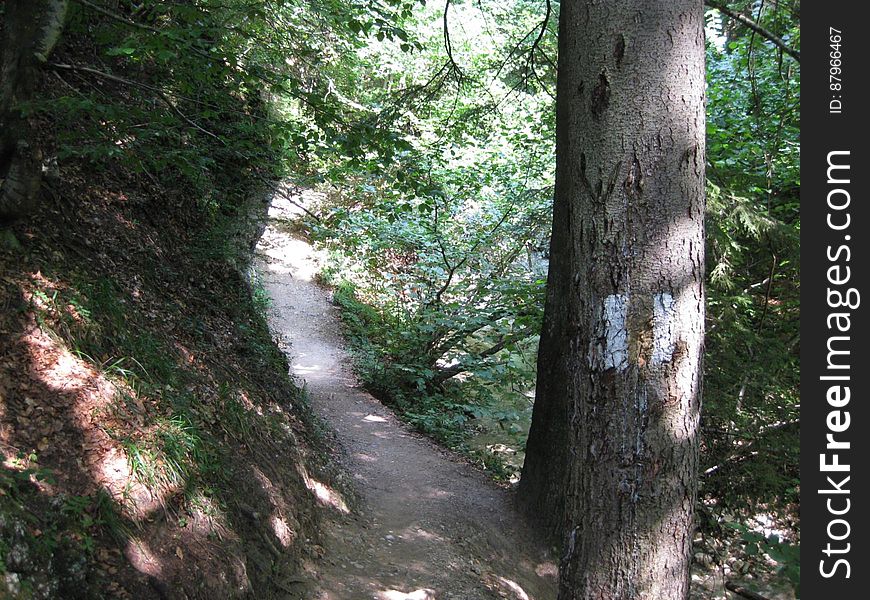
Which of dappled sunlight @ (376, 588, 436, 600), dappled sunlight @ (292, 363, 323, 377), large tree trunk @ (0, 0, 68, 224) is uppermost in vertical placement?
large tree trunk @ (0, 0, 68, 224)

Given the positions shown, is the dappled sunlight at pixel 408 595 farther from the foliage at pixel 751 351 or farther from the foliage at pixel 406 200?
the foliage at pixel 751 351

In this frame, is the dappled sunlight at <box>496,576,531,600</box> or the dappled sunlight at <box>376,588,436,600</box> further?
the dappled sunlight at <box>496,576,531,600</box>

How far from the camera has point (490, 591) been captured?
17.5ft

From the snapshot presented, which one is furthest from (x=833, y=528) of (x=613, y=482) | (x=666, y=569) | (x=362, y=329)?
(x=362, y=329)

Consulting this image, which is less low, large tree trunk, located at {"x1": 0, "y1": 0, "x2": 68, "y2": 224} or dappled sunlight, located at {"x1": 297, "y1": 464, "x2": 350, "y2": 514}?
large tree trunk, located at {"x1": 0, "y1": 0, "x2": 68, "y2": 224}

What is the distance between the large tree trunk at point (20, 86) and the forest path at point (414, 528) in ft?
11.6

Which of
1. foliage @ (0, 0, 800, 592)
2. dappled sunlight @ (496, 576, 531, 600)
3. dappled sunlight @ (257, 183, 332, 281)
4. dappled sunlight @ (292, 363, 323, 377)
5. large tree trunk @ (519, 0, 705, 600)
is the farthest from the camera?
dappled sunlight @ (257, 183, 332, 281)

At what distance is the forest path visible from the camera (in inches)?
200

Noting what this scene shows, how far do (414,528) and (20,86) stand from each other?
16.8 ft

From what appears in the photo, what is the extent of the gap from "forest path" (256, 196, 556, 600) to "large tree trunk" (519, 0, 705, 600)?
2.97 metres

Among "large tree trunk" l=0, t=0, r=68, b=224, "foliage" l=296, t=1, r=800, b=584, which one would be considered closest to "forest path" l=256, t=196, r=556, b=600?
"foliage" l=296, t=1, r=800, b=584

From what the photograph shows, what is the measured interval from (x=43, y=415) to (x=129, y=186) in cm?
412

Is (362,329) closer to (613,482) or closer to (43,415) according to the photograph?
(43,415)

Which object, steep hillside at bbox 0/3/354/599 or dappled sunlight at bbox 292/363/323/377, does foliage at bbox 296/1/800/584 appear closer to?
dappled sunlight at bbox 292/363/323/377
